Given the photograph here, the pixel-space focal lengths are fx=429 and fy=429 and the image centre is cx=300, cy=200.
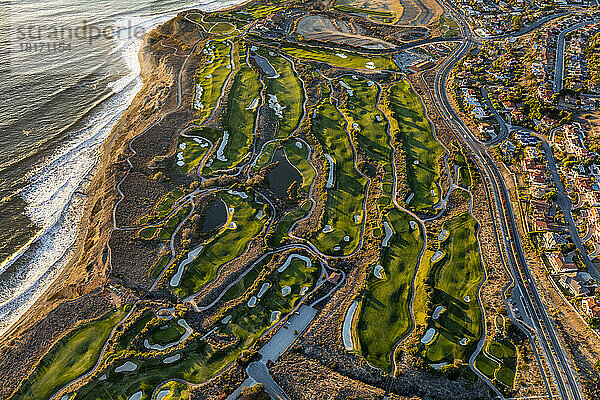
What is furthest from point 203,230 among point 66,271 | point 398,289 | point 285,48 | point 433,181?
point 285,48

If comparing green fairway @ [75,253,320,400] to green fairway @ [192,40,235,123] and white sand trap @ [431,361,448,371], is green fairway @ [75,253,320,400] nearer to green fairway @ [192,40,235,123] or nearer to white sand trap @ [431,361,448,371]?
white sand trap @ [431,361,448,371]

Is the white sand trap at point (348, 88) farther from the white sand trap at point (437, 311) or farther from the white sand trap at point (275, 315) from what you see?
the white sand trap at point (275, 315)

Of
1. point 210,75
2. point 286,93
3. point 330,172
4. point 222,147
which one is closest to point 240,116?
point 222,147

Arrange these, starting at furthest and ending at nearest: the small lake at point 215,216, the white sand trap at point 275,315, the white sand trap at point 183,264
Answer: the small lake at point 215,216, the white sand trap at point 183,264, the white sand trap at point 275,315

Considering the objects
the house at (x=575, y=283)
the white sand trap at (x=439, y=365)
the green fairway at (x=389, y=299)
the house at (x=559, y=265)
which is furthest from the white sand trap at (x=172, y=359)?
the house at (x=559, y=265)

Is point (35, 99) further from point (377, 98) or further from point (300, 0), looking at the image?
point (300, 0)

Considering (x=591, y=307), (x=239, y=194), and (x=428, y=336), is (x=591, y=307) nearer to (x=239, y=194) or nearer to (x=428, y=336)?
(x=428, y=336)

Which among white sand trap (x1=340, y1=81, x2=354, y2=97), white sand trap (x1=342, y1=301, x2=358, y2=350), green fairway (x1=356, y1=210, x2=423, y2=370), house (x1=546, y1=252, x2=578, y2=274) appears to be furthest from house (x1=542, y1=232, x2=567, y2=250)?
white sand trap (x1=340, y1=81, x2=354, y2=97)
